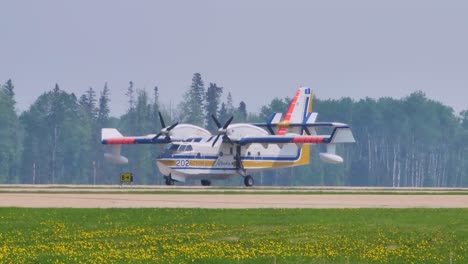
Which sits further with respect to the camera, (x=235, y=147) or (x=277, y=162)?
(x=277, y=162)

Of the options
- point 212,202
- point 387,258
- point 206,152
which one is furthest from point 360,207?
point 206,152

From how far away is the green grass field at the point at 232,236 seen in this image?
126 feet

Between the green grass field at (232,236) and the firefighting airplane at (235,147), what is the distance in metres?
44.5

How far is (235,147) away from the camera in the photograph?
349ft

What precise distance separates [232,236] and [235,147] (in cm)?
6143

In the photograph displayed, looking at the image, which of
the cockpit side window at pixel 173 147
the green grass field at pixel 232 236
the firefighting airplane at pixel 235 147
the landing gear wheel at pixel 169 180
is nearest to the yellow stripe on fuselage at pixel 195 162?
the firefighting airplane at pixel 235 147

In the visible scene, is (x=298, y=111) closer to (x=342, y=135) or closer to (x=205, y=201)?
(x=342, y=135)

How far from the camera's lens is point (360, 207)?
63.1 metres

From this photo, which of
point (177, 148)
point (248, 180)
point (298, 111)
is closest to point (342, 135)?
point (248, 180)

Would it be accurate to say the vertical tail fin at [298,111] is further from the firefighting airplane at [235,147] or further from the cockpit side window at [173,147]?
the cockpit side window at [173,147]

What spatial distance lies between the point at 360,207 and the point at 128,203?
40.7ft

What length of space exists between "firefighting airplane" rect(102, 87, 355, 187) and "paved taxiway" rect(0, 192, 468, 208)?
78.8ft

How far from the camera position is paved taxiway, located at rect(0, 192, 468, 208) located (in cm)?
6303

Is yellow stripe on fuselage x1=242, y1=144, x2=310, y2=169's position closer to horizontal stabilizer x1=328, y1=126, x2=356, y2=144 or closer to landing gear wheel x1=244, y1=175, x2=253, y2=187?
landing gear wheel x1=244, y1=175, x2=253, y2=187
